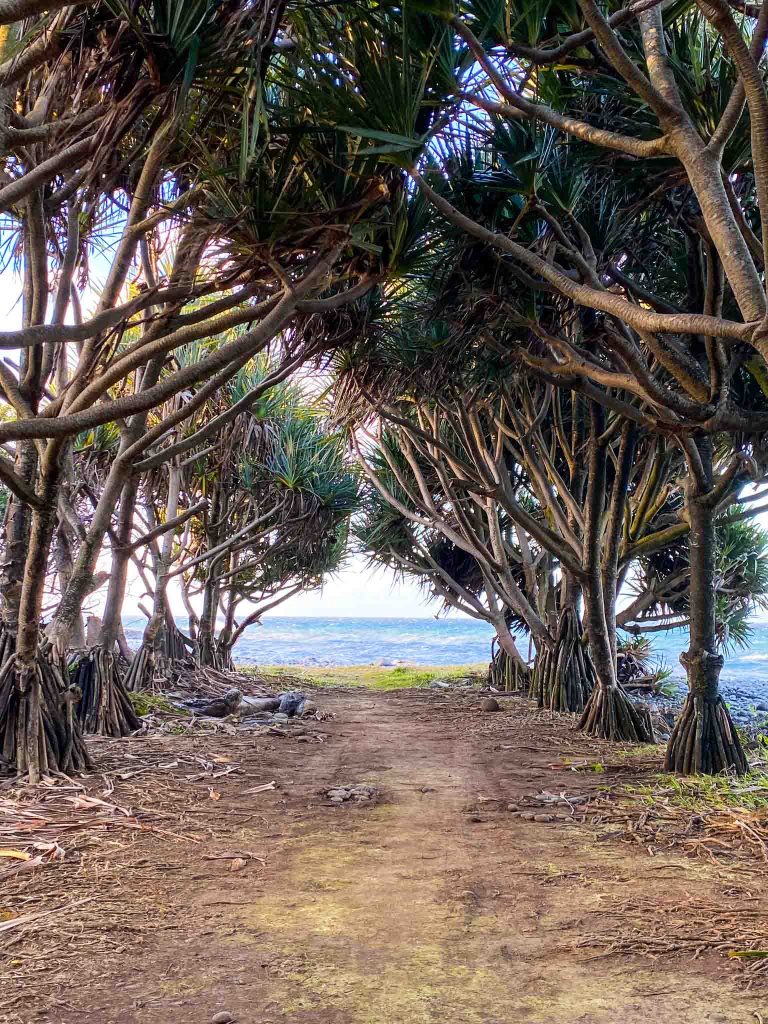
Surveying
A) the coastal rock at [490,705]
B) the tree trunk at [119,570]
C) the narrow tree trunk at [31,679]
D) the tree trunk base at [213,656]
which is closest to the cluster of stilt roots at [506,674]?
the coastal rock at [490,705]

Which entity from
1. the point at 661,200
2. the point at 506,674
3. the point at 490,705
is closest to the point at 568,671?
the point at 490,705

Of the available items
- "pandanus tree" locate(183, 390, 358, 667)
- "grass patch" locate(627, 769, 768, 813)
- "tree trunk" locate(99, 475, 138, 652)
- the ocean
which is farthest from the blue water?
"grass patch" locate(627, 769, 768, 813)

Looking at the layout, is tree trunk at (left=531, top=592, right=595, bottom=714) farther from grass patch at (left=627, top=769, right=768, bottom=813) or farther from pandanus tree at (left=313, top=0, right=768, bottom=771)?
grass patch at (left=627, top=769, right=768, bottom=813)

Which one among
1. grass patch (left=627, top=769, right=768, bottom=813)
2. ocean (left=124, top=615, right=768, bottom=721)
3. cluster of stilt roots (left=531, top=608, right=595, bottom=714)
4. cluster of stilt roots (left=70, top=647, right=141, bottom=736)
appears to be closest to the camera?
grass patch (left=627, top=769, right=768, bottom=813)

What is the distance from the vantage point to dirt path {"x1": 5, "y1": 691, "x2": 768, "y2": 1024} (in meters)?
1.78

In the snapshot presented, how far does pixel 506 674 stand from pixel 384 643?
35420mm

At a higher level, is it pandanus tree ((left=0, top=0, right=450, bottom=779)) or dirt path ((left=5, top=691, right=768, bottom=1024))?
pandanus tree ((left=0, top=0, right=450, bottom=779))

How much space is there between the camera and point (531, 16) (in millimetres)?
3291

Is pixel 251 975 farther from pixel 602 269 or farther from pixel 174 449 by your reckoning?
pixel 602 269

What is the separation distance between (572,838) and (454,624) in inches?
1985

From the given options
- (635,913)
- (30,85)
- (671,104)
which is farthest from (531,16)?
(635,913)

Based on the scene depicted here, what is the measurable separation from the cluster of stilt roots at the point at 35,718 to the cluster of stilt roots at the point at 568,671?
4946mm

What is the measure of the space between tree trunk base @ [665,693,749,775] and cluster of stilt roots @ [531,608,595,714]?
Result: 2.93m

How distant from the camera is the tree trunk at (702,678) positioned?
4496 mm
